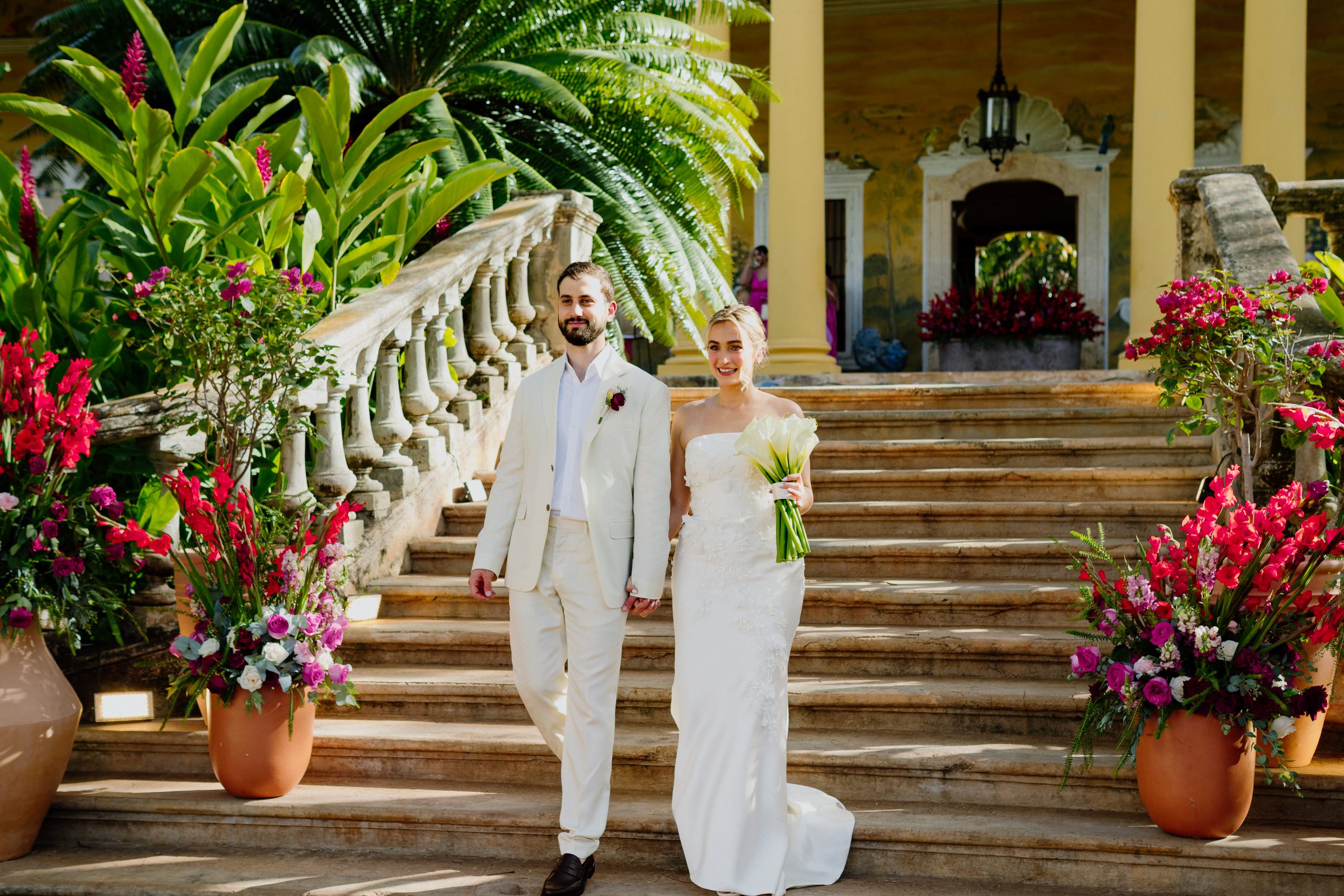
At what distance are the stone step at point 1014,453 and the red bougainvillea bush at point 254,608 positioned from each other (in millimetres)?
2766

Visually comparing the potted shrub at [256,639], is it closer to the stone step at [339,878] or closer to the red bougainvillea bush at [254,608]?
the red bougainvillea bush at [254,608]

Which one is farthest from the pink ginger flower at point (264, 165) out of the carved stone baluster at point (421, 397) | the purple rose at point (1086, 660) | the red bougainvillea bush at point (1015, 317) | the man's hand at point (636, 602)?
the red bougainvillea bush at point (1015, 317)

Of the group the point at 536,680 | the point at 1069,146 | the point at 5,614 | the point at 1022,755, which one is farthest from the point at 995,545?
the point at 1069,146

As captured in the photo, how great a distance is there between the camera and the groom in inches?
129

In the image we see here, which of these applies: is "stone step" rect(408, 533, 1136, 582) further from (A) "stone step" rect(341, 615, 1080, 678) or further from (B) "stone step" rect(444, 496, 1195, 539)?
(A) "stone step" rect(341, 615, 1080, 678)

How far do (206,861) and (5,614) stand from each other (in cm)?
91

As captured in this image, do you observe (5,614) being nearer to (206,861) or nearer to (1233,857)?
(206,861)

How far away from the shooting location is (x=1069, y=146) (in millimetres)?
13133

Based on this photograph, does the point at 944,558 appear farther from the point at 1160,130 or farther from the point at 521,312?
the point at 1160,130

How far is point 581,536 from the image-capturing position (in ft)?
11.0

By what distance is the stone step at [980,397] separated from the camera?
6.53 m

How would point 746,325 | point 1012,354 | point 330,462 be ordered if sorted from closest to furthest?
1. point 746,325
2. point 330,462
3. point 1012,354

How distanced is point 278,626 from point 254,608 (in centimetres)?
14

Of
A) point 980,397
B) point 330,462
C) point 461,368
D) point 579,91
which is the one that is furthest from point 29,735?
point 980,397
